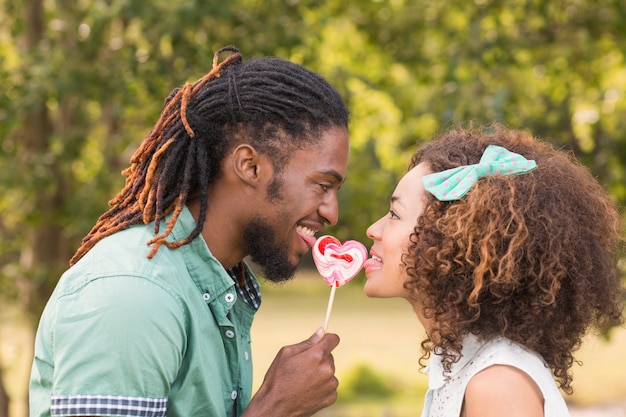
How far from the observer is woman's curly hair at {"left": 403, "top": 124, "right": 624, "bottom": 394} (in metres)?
2.86

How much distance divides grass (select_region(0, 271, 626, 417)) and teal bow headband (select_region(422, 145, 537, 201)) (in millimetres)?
2354

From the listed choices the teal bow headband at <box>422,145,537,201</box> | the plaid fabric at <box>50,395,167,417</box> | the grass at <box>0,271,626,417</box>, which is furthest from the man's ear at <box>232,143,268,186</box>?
the grass at <box>0,271,626,417</box>

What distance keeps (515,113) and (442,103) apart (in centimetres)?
75

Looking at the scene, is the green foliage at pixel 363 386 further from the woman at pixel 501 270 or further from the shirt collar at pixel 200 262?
the shirt collar at pixel 200 262

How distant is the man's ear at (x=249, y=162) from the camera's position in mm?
3014

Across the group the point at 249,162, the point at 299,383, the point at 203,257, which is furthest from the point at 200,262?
the point at 299,383

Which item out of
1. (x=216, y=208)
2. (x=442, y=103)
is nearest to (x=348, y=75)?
(x=442, y=103)

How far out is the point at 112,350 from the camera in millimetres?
2545

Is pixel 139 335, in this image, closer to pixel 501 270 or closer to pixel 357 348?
pixel 501 270

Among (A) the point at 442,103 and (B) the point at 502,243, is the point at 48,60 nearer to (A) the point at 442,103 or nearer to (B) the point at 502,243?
(A) the point at 442,103

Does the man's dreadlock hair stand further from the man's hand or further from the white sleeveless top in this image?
the white sleeveless top

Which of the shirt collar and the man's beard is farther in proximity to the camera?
the man's beard

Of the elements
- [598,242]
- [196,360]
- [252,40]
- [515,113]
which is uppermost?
[252,40]

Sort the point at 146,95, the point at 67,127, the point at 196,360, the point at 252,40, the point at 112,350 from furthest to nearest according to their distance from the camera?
the point at 67,127 → the point at 146,95 → the point at 252,40 → the point at 196,360 → the point at 112,350
